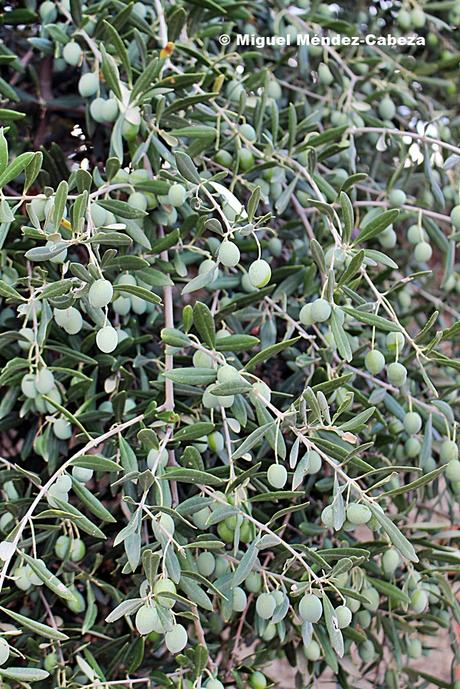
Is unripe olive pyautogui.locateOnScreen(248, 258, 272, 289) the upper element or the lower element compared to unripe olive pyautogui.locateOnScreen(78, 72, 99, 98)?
lower

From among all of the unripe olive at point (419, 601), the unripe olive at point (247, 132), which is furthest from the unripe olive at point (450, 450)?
the unripe olive at point (247, 132)

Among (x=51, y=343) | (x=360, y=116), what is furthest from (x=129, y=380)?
(x=360, y=116)

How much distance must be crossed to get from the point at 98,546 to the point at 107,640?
4.0 inches

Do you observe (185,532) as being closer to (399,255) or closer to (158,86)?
(158,86)

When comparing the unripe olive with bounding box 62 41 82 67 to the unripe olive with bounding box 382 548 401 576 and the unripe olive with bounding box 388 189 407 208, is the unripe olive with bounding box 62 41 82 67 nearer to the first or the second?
the unripe olive with bounding box 388 189 407 208

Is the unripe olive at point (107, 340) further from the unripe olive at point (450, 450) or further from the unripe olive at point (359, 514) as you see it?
the unripe olive at point (450, 450)

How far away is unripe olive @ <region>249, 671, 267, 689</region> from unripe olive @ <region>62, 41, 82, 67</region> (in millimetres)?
572

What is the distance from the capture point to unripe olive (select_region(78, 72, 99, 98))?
2.50 ft

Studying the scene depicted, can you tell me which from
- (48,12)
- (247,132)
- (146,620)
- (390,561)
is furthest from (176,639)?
(48,12)

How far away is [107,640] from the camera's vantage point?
0.78m

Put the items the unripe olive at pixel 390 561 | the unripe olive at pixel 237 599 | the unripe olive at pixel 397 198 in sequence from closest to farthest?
the unripe olive at pixel 237 599, the unripe olive at pixel 390 561, the unripe olive at pixel 397 198

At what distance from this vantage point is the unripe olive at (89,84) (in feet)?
2.50

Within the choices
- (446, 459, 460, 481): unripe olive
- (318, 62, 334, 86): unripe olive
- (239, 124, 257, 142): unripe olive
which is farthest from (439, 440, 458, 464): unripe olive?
(318, 62, 334, 86): unripe olive

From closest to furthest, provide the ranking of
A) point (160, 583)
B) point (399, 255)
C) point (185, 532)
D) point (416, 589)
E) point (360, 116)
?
point (160, 583), point (185, 532), point (416, 589), point (360, 116), point (399, 255)
